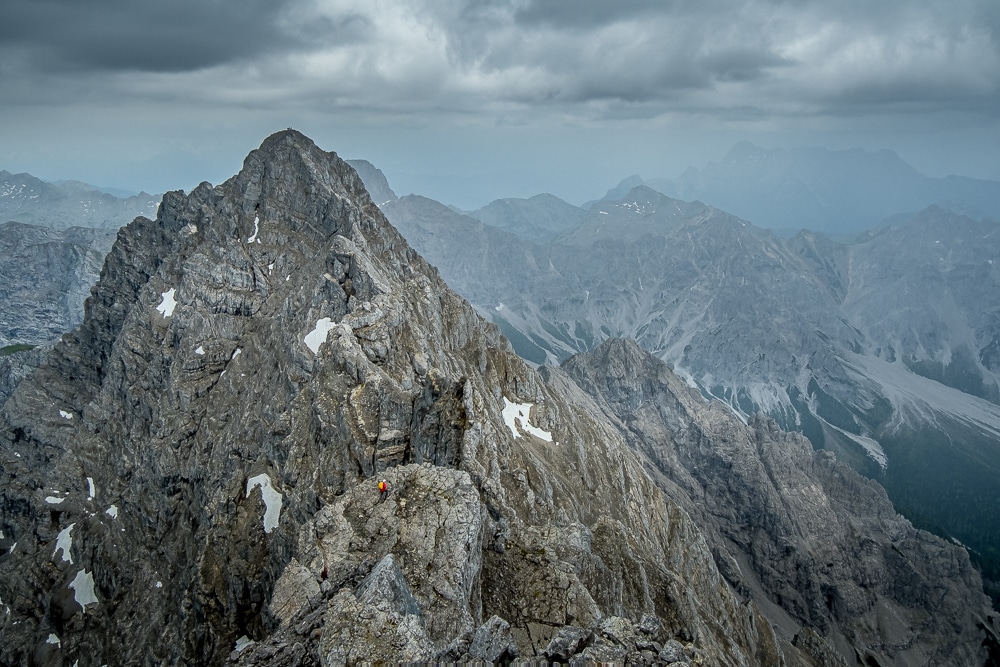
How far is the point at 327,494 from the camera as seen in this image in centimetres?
4806

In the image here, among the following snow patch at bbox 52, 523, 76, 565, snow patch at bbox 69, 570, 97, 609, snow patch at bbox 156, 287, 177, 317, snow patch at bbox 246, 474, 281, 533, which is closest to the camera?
snow patch at bbox 246, 474, 281, 533

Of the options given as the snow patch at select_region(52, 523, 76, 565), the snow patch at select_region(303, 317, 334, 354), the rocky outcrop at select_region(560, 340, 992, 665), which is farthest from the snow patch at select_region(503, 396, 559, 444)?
the rocky outcrop at select_region(560, 340, 992, 665)

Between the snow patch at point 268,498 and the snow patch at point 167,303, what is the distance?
45.8 m

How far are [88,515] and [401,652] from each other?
84.8 m

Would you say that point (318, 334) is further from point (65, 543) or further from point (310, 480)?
point (65, 543)

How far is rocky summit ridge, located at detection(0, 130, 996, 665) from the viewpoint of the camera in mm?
29359

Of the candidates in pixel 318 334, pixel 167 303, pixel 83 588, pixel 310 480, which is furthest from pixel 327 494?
pixel 167 303

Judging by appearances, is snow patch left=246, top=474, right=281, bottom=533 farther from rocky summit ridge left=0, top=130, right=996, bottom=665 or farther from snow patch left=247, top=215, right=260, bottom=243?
snow patch left=247, top=215, right=260, bottom=243

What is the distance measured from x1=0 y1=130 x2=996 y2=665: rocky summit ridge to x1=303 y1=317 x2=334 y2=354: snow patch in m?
0.55

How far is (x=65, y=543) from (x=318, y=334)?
158 ft

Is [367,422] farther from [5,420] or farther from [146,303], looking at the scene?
[5,420]

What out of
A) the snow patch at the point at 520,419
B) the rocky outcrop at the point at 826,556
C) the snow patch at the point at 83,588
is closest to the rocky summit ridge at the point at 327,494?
the snow patch at the point at 83,588

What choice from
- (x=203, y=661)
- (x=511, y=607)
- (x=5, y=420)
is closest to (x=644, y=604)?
(x=511, y=607)

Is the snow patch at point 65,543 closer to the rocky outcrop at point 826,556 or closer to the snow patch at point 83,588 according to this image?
the snow patch at point 83,588
